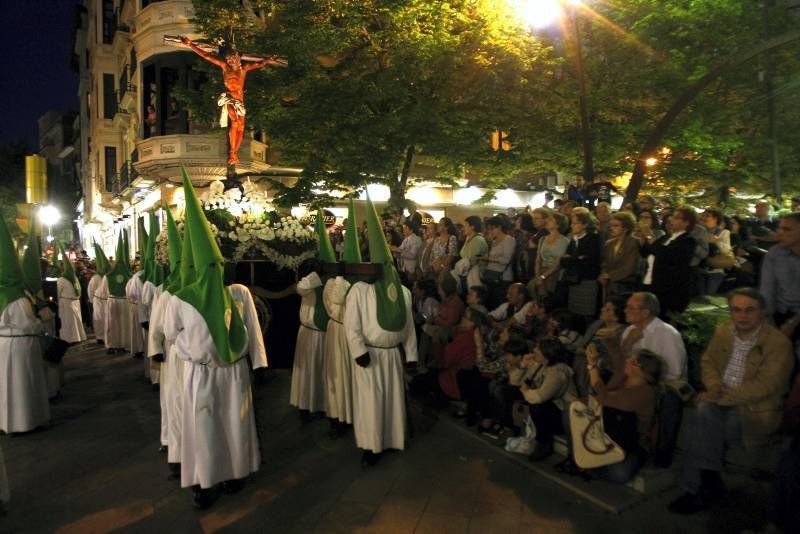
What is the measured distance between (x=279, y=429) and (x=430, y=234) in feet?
14.4

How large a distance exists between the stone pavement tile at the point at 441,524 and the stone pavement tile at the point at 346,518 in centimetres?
42

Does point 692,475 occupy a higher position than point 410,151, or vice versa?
point 410,151

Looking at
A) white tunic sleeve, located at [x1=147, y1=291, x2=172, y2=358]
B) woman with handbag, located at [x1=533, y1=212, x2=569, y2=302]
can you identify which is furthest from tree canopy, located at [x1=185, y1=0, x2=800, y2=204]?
white tunic sleeve, located at [x1=147, y1=291, x2=172, y2=358]

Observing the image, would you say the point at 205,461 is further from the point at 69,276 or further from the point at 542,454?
the point at 69,276

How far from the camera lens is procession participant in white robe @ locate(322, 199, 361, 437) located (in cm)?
645

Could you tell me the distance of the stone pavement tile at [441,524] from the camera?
14.4 feet

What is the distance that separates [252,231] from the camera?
24.2 ft

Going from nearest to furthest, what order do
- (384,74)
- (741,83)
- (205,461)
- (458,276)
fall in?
(205,461), (458,276), (384,74), (741,83)

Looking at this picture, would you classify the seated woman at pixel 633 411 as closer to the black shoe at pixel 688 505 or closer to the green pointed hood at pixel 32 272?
the black shoe at pixel 688 505

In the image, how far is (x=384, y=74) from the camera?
13719 millimetres

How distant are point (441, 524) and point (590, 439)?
1415mm

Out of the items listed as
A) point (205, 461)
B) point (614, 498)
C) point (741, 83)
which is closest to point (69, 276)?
point (205, 461)

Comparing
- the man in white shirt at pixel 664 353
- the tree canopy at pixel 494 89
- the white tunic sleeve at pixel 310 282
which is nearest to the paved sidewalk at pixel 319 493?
the man in white shirt at pixel 664 353

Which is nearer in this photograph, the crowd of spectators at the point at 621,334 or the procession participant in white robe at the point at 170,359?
the crowd of spectators at the point at 621,334
